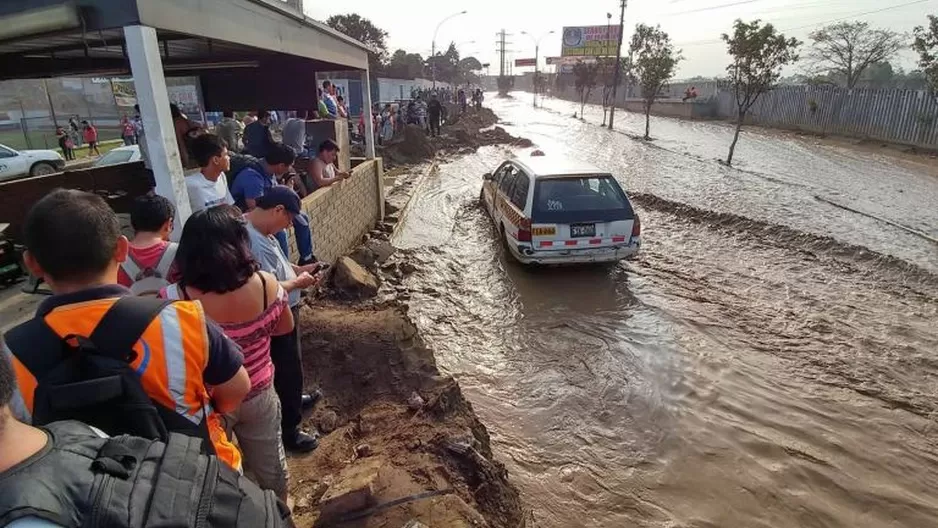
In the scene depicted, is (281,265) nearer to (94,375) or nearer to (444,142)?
(94,375)

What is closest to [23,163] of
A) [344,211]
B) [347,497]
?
[344,211]

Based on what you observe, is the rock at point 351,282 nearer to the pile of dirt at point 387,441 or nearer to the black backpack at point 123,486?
the pile of dirt at point 387,441

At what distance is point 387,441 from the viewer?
11.0 ft

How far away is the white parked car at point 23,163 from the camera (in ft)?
49.3

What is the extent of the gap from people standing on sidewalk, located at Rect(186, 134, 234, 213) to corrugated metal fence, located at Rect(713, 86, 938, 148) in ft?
→ 91.1

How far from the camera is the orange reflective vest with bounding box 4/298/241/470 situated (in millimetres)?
1320

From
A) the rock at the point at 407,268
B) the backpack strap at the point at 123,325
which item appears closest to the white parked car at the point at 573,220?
the rock at the point at 407,268

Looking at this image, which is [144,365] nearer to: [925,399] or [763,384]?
[763,384]

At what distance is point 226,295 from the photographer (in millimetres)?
2195

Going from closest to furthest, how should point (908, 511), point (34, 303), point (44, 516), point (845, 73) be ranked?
1. point (44, 516)
2. point (908, 511)
3. point (34, 303)
4. point (845, 73)

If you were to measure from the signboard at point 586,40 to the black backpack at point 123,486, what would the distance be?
67.1 meters

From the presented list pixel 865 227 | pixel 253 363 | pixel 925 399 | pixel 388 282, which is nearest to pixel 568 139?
pixel 865 227

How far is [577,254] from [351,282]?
317 centimetres

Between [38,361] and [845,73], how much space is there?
175 ft
